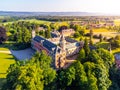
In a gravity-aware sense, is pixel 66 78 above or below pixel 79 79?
above

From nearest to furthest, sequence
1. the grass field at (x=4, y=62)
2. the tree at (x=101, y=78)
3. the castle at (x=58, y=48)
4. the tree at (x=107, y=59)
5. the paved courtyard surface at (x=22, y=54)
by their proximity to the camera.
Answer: the tree at (x=101, y=78)
the tree at (x=107, y=59)
the grass field at (x=4, y=62)
the castle at (x=58, y=48)
the paved courtyard surface at (x=22, y=54)

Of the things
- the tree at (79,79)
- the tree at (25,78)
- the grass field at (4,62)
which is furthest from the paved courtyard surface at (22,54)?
the tree at (79,79)

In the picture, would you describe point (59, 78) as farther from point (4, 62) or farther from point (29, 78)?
point (4, 62)

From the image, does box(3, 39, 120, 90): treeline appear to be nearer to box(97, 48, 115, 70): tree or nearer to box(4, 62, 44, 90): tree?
box(4, 62, 44, 90): tree

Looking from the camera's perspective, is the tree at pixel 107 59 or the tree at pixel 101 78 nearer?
the tree at pixel 101 78

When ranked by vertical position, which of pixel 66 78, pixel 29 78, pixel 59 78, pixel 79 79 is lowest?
pixel 59 78

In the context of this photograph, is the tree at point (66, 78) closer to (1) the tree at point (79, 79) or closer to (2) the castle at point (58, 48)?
(1) the tree at point (79, 79)

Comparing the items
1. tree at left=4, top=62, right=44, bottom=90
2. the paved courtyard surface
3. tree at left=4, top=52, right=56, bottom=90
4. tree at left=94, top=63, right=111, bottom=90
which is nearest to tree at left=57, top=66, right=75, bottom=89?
tree at left=4, top=52, right=56, bottom=90

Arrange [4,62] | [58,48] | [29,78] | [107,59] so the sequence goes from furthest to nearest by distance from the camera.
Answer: [4,62] < [58,48] < [107,59] < [29,78]

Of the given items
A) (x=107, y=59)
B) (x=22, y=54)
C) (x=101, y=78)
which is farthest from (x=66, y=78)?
(x=22, y=54)

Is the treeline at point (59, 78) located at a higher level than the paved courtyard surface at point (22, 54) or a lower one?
higher
